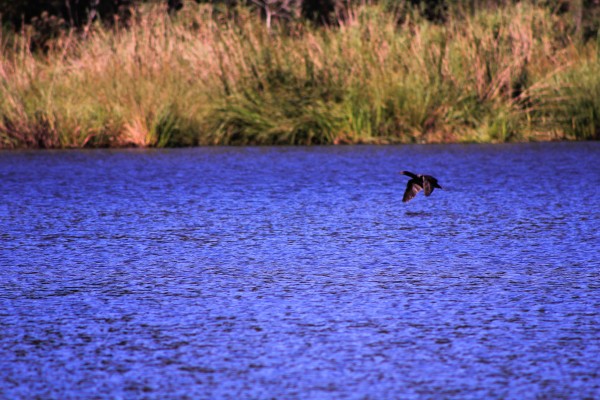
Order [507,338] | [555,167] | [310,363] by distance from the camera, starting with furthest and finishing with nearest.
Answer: [555,167] < [507,338] < [310,363]

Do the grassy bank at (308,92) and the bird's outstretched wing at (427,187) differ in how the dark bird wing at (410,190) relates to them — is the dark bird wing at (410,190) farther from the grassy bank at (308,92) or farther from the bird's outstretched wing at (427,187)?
the grassy bank at (308,92)

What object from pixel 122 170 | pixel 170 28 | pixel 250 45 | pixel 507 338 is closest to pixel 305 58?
pixel 250 45

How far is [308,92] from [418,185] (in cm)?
669

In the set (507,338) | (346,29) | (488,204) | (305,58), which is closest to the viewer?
(507,338)

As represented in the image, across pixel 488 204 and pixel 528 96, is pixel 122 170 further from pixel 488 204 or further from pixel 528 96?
pixel 528 96

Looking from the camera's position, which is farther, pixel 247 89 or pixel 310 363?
pixel 247 89

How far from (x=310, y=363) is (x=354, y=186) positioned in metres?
5.83

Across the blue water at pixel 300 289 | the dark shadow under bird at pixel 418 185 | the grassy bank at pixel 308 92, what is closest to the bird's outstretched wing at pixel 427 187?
the dark shadow under bird at pixel 418 185

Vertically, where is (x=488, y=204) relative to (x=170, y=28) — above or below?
below

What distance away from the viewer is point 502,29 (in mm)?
14875

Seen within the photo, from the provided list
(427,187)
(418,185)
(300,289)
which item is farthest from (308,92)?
(300,289)

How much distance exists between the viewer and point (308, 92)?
46.5 feet

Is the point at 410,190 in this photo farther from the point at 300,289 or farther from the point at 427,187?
the point at 300,289

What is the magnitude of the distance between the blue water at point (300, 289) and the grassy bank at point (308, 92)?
13.2ft
